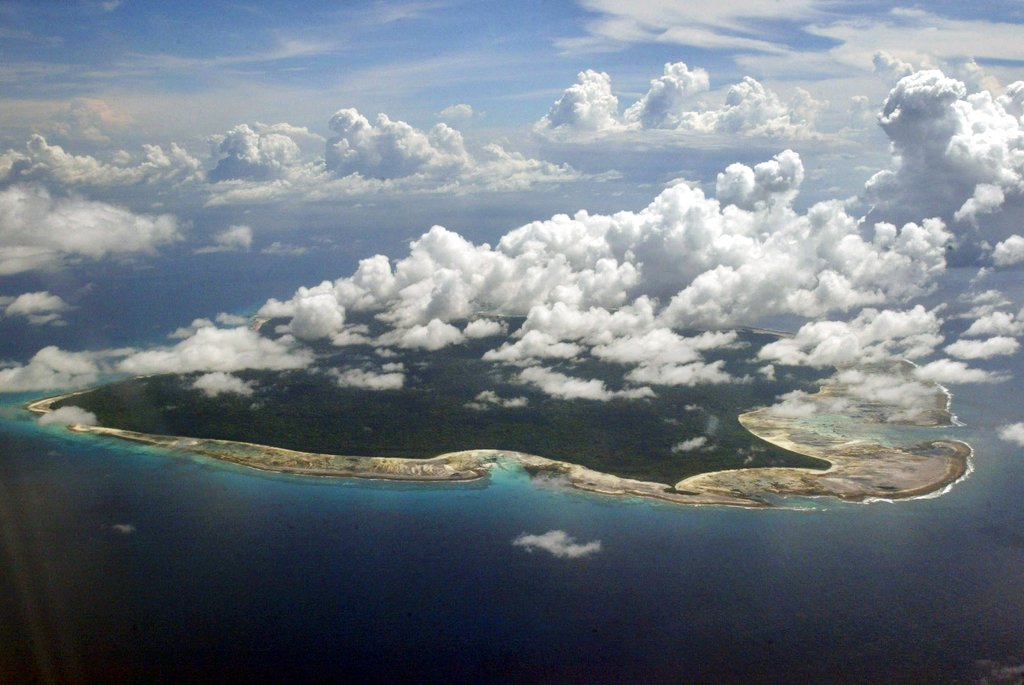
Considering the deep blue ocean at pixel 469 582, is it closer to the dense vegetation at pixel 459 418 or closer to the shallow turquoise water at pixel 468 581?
the shallow turquoise water at pixel 468 581

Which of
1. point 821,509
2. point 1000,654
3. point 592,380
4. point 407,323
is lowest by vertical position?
point 1000,654

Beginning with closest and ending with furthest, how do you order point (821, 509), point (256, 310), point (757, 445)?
point (821, 509), point (757, 445), point (256, 310)

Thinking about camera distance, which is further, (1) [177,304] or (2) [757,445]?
(1) [177,304]

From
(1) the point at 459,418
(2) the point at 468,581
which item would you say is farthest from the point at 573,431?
(2) the point at 468,581

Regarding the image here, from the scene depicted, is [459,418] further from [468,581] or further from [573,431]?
[468,581]

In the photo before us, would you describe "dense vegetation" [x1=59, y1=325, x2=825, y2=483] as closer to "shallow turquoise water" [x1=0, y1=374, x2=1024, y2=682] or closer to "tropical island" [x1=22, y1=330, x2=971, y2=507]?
"tropical island" [x1=22, y1=330, x2=971, y2=507]

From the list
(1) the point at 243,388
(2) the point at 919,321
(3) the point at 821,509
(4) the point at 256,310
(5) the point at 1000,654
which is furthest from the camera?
(4) the point at 256,310

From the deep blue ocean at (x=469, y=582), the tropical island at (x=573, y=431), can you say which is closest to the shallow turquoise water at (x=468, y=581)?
the deep blue ocean at (x=469, y=582)

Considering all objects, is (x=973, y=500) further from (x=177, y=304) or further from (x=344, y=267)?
(x=344, y=267)

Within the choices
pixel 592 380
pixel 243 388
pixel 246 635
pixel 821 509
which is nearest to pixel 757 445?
pixel 821 509
